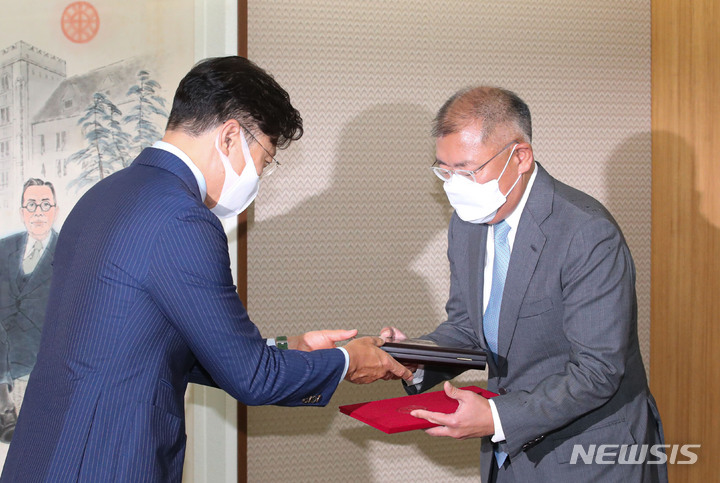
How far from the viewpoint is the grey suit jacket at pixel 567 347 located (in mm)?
1688

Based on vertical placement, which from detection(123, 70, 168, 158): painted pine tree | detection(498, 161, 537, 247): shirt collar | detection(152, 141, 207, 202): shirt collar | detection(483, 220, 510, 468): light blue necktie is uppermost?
detection(123, 70, 168, 158): painted pine tree

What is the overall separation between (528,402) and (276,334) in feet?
4.14

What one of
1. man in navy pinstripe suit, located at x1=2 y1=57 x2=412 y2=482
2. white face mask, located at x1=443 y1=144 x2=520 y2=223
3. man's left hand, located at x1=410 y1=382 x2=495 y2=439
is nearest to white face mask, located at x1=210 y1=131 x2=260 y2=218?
man in navy pinstripe suit, located at x1=2 y1=57 x2=412 y2=482

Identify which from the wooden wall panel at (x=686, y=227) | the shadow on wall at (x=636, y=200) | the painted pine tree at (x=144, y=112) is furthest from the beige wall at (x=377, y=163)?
the painted pine tree at (x=144, y=112)

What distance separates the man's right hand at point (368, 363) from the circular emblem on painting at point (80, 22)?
1.58 meters

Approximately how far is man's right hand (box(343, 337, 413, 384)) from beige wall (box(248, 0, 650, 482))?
0.86 m

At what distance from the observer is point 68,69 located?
2502 mm

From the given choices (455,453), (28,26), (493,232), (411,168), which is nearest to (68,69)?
(28,26)

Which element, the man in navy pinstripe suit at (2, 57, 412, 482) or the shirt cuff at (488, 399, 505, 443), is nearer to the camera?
the man in navy pinstripe suit at (2, 57, 412, 482)

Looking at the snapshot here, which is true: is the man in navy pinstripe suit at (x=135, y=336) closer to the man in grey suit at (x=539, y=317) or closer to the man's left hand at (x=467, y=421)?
the man's left hand at (x=467, y=421)

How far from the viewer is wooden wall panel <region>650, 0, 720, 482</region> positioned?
2686 millimetres

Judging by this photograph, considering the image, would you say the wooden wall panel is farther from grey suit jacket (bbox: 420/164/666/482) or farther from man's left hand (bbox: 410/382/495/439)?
man's left hand (bbox: 410/382/495/439)

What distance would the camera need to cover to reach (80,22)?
8.22 feet

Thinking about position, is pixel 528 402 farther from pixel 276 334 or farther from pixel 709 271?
pixel 709 271
